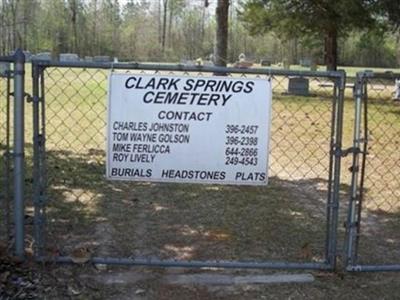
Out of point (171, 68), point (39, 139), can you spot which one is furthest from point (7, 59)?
point (171, 68)

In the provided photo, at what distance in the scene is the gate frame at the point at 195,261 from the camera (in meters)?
4.14

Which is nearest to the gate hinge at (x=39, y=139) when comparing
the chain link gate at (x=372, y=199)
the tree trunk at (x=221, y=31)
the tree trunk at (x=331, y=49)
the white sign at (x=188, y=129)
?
the white sign at (x=188, y=129)

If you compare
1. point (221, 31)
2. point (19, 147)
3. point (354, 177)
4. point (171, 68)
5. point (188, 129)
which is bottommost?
point (354, 177)

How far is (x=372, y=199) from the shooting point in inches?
271

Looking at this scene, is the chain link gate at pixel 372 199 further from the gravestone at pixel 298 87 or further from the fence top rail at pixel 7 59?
the gravestone at pixel 298 87

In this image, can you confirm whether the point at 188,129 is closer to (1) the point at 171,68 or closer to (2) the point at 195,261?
(1) the point at 171,68

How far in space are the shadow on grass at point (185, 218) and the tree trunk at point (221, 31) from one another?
42.3 ft

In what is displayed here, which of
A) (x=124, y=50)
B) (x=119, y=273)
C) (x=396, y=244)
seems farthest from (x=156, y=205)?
(x=124, y=50)

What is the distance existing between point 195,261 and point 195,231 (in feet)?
2.77

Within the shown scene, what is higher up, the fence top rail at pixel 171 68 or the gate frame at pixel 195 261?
the fence top rail at pixel 171 68

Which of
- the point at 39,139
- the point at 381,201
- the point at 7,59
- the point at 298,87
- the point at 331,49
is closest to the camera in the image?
the point at 7,59

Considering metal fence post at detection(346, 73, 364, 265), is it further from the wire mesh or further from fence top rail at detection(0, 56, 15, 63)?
fence top rail at detection(0, 56, 15, 63)

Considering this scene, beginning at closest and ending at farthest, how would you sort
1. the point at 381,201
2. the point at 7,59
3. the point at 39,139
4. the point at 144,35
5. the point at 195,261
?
the point at 7,59 → the point at 39,139 → the point at 195,261 → the point at 381,201 → the point at 144,35

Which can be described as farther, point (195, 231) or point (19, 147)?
point (195, 231)
